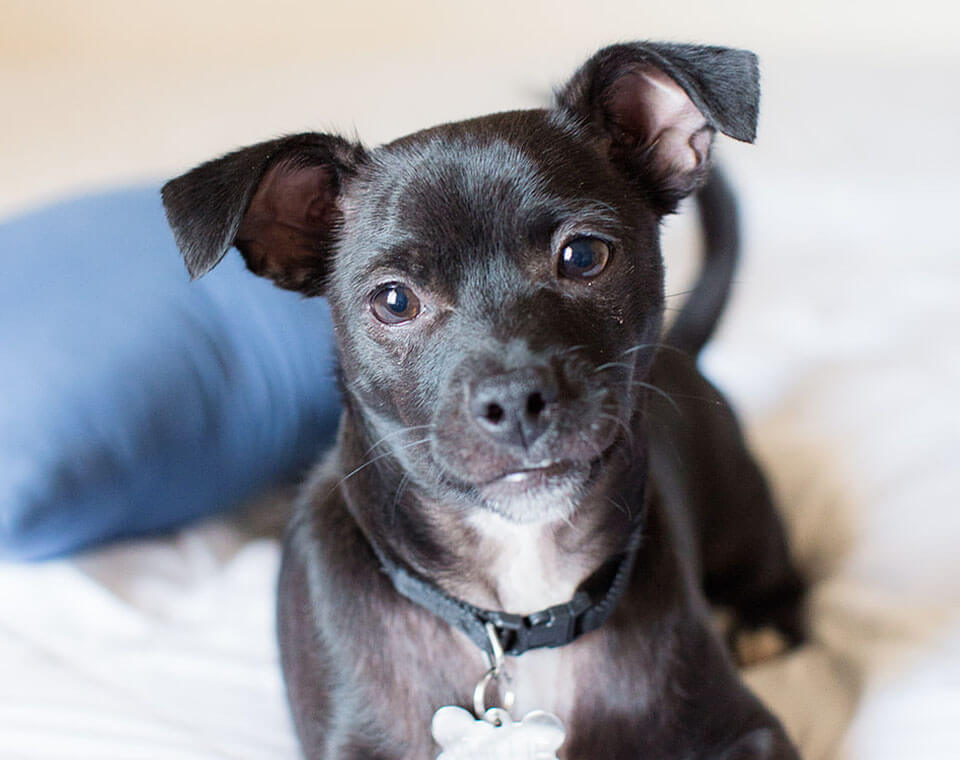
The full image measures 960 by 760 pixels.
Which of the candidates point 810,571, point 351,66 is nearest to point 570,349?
point 810,571

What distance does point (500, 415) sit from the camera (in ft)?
4.20

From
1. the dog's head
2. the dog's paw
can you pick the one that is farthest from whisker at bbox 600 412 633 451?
the dog's paw

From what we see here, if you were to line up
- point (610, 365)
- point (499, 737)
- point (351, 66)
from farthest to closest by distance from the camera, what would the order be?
point (351, 66)
point (499, 737)
point (610, 365)

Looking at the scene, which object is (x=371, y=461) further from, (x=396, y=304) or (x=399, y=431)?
(x=396, y=304)

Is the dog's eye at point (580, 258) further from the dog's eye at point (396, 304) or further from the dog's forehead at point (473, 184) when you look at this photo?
the dog's eye at point (396, 304)

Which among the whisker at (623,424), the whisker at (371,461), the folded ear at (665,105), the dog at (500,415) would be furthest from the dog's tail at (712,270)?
the whisker at (371,461)

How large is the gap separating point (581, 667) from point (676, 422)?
654 mm

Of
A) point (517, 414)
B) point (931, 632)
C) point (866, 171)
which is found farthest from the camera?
point (866, 171)

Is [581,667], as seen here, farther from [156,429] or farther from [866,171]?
[866,171]

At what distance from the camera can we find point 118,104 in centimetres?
338

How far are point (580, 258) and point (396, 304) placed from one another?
253mm

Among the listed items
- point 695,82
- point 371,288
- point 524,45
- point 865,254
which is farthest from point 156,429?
point 524,45

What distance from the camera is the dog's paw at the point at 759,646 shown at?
6.89ft

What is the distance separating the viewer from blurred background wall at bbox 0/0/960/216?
10.6 ft
